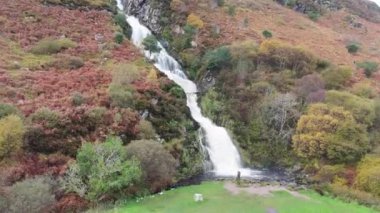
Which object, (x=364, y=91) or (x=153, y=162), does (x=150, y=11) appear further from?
(x=153, y=162)

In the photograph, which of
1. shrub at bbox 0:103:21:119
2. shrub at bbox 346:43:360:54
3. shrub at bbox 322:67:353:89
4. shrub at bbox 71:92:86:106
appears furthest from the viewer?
shrub at bbox 346:43:360:54

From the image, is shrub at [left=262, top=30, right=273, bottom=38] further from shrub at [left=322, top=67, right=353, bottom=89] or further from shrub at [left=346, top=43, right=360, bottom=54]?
shrub at [left=322, top=67, right=353, bottom=89]

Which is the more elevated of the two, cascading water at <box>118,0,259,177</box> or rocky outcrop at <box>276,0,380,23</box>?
rocky outcrop at <box>276,0,380,23</box>

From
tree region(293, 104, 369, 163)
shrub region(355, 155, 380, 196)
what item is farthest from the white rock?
tree region(293, 104, 369, 163)

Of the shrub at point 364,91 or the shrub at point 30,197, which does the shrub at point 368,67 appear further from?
the shrub at point 30,197

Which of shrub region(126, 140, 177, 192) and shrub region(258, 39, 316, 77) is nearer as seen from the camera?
shrub region(126, 140, 177, 192)
